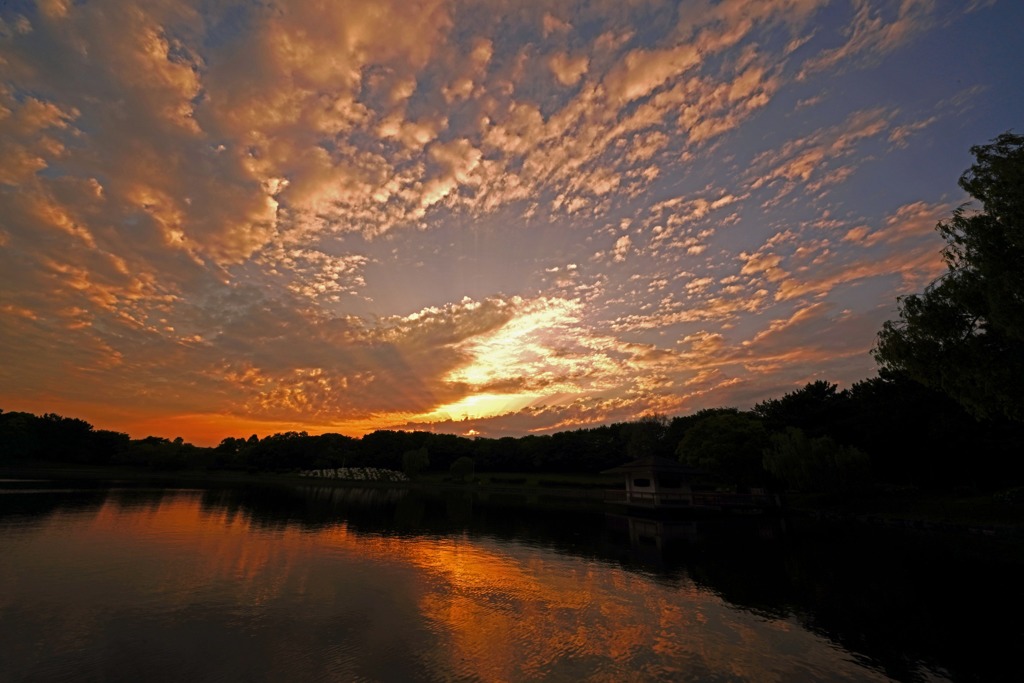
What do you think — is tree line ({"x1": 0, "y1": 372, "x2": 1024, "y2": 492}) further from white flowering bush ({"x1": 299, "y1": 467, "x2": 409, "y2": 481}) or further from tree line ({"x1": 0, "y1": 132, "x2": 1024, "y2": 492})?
white flowering bush ({"x1": 299, "y1": 467, "x2": 409, "y2": 481})

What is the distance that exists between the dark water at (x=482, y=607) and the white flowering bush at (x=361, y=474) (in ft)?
265

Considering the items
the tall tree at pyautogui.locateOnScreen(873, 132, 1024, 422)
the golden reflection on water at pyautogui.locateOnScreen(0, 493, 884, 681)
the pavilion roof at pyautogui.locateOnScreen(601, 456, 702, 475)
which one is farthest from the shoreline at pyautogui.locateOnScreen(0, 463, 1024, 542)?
the golden reflection on water at pyautogui.locateOnScreen(0, 493, 884, 681)

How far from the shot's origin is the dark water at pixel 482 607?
36.3ft

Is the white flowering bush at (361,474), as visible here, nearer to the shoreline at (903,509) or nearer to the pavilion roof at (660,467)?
the shoreline at (903,509)

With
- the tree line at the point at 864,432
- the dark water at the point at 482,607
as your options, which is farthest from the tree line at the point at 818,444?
the dark water at the point at 482,607

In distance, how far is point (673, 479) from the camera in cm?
4981

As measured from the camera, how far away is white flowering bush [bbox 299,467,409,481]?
109312mm

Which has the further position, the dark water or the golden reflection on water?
the golden reflection on water

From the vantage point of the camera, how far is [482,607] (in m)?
15.8

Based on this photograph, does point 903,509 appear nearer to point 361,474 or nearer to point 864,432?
point 864,432

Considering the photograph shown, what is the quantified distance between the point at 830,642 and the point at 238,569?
21408 mm

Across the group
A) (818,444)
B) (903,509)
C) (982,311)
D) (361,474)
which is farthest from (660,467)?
(361,474)

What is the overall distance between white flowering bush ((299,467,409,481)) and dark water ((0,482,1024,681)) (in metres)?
80.7

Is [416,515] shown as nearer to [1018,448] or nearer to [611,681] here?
[611,681]
